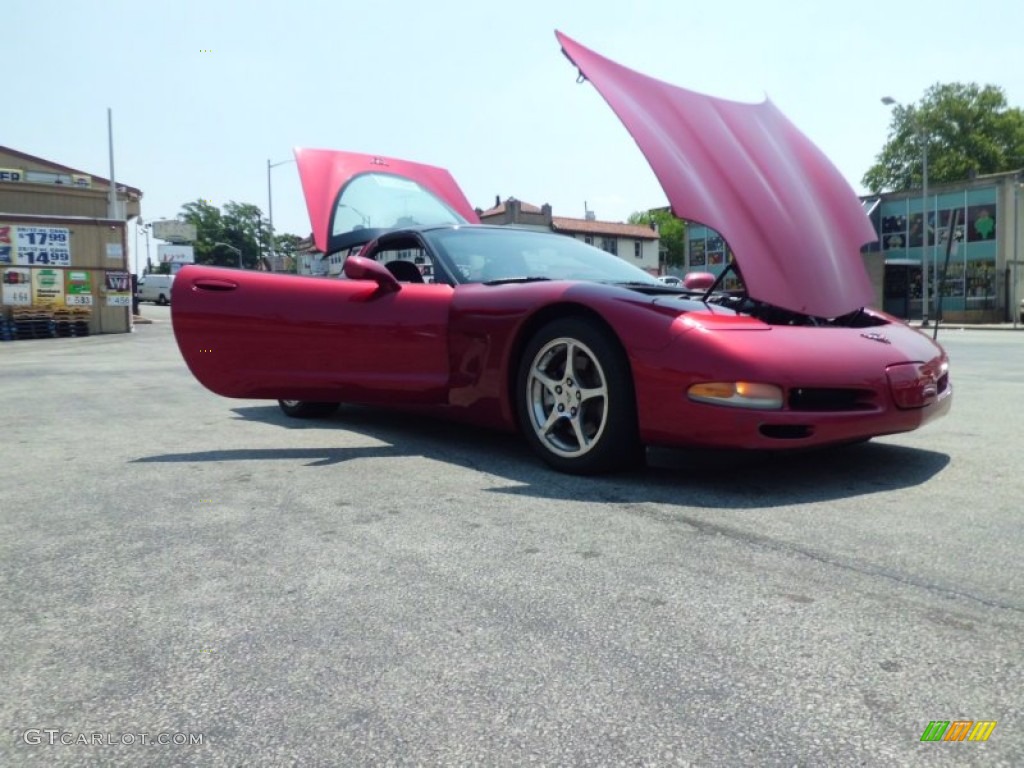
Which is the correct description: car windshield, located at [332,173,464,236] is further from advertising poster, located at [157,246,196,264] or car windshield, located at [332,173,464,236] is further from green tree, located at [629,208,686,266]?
green tree, located at [629,208,686,266]

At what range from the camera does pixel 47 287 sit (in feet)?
68.2

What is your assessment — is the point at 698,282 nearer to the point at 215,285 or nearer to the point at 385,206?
the point at 385,206

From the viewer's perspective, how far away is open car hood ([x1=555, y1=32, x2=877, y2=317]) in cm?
355

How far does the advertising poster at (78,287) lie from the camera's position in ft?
69.5

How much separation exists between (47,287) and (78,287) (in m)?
0.76

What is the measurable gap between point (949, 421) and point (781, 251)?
2.11m

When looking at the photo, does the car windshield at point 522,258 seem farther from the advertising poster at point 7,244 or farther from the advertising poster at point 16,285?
the advertising poster at point 7,244

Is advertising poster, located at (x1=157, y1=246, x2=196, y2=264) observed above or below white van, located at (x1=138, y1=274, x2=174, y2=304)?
above

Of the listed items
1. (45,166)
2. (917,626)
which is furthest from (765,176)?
(45,166)

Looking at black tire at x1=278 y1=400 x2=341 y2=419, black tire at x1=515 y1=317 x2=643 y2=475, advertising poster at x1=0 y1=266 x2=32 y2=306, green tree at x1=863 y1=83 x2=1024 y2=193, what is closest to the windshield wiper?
black tire at x1=515 y1=317 x2=643 y2=475

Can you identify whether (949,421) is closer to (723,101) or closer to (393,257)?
(723,101)

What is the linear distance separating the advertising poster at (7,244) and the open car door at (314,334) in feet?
63.1

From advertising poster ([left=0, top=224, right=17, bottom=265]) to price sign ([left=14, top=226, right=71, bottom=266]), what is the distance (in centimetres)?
10

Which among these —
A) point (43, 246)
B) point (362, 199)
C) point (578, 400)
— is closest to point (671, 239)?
point (43, 246)
